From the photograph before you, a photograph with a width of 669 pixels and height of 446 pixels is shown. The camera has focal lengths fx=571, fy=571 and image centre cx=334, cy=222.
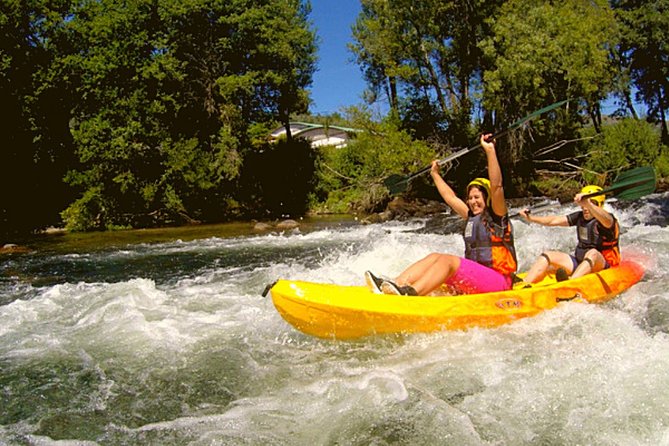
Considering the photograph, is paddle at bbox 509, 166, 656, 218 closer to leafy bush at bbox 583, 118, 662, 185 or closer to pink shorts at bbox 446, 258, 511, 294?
pink shorts at bbox 446, 258, 511, 294

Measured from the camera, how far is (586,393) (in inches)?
127

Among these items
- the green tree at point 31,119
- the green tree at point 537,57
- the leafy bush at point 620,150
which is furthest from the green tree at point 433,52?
the green tree at point 31,119

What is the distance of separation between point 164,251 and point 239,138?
806 centimetres

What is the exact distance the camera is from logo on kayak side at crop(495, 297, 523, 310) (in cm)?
421

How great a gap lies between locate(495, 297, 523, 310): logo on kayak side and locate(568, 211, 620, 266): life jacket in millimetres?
1652

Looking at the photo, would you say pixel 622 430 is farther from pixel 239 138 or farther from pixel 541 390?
pixel 239 138

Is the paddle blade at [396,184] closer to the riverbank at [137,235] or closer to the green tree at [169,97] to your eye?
the riverbank at [137,235]

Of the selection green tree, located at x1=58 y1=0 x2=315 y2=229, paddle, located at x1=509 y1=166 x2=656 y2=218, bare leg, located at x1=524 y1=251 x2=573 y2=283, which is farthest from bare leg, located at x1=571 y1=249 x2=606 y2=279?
green tree, located at x1=58 y1=0 x2=315 y2=229

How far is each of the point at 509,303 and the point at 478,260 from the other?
18.2 inches

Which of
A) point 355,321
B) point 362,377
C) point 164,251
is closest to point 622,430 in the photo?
point 362,377

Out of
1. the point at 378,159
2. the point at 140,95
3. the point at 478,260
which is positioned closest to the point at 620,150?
the point at 378,159

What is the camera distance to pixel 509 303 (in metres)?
4.26

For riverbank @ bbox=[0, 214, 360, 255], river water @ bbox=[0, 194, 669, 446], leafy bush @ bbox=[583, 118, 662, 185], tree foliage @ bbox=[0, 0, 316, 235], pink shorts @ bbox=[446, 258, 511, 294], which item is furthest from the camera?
leafy bush @ bbox=[583, 118, 662, 185]

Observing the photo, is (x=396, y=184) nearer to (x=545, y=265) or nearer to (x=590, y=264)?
(x=545, y=265)
